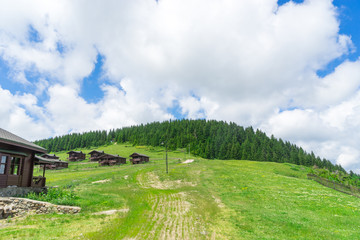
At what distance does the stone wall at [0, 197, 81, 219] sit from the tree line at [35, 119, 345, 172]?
82184mm

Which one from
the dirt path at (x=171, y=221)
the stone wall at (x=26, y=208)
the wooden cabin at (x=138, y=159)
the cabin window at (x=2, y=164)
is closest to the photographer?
the dirt path at (x=171, y=221)

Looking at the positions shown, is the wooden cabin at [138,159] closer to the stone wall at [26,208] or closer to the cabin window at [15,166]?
the cabin window at [15,166]

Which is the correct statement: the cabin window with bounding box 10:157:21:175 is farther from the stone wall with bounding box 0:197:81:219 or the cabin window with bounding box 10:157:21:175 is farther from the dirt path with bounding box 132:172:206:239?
the dirt path with bounding box 132:172:206:239

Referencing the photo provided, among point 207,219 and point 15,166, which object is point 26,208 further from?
point 207,219

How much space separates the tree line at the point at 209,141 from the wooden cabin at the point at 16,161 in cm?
7583

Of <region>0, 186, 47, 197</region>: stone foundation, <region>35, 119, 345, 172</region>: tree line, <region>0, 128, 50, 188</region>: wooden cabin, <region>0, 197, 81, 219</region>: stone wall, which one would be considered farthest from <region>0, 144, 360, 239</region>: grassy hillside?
<region>35, 119, 345, 172</region>: tree line

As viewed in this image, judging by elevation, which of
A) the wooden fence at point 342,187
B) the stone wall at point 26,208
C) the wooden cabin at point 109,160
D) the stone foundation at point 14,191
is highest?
the wooden cabin at point 109,160

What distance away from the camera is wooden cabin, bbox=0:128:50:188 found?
20.9 metres

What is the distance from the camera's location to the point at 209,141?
511 feet

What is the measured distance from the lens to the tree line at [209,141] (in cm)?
12719

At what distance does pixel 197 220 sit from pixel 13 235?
12707 mm

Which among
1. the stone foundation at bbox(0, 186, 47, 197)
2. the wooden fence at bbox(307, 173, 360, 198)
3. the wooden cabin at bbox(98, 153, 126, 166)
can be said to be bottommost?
the wooden fence at bbox(307, 173, 360, 198)

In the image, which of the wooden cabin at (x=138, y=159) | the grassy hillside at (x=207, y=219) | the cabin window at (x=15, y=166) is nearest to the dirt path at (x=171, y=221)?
the grassy hillside at (x=207, y=219)

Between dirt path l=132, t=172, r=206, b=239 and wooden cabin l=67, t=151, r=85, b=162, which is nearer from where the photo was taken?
dirt path l=132, t=172, r=206, b=239
